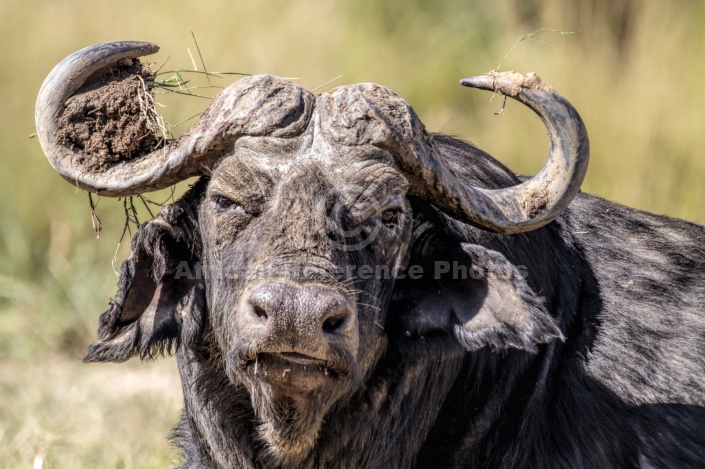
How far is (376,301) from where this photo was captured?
465 centimetres

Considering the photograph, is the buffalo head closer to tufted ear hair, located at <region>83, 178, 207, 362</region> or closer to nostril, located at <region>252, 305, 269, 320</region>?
tufted ear hair, located at <region>83, 178, 207, 362</region>

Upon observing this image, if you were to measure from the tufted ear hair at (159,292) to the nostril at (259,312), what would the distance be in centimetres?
107

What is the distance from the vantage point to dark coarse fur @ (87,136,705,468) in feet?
16.1

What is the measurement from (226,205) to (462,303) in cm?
122

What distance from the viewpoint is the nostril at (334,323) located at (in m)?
4.01

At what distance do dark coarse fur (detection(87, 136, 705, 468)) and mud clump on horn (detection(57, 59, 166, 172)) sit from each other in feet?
1.32

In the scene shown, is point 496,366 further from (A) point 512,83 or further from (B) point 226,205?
(B) point 226,205

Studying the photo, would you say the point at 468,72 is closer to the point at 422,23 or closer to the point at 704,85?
the point at 422,23

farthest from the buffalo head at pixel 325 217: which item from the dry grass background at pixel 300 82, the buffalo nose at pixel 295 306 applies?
the dry grass background at pixel 300 82

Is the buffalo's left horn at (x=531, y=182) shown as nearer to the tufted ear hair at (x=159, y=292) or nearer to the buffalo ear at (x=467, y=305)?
the buffalo ear at (x=467, y=305)

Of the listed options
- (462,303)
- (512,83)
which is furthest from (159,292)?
(512,83)

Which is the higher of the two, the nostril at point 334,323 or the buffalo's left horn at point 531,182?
the buffalo's left horn at point 531,182

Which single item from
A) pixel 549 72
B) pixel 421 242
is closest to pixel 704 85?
pixel 549 72

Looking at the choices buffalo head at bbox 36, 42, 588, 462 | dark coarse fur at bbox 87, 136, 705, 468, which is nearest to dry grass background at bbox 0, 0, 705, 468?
dark coarse fur at bbox 87, 136, 705, 468
